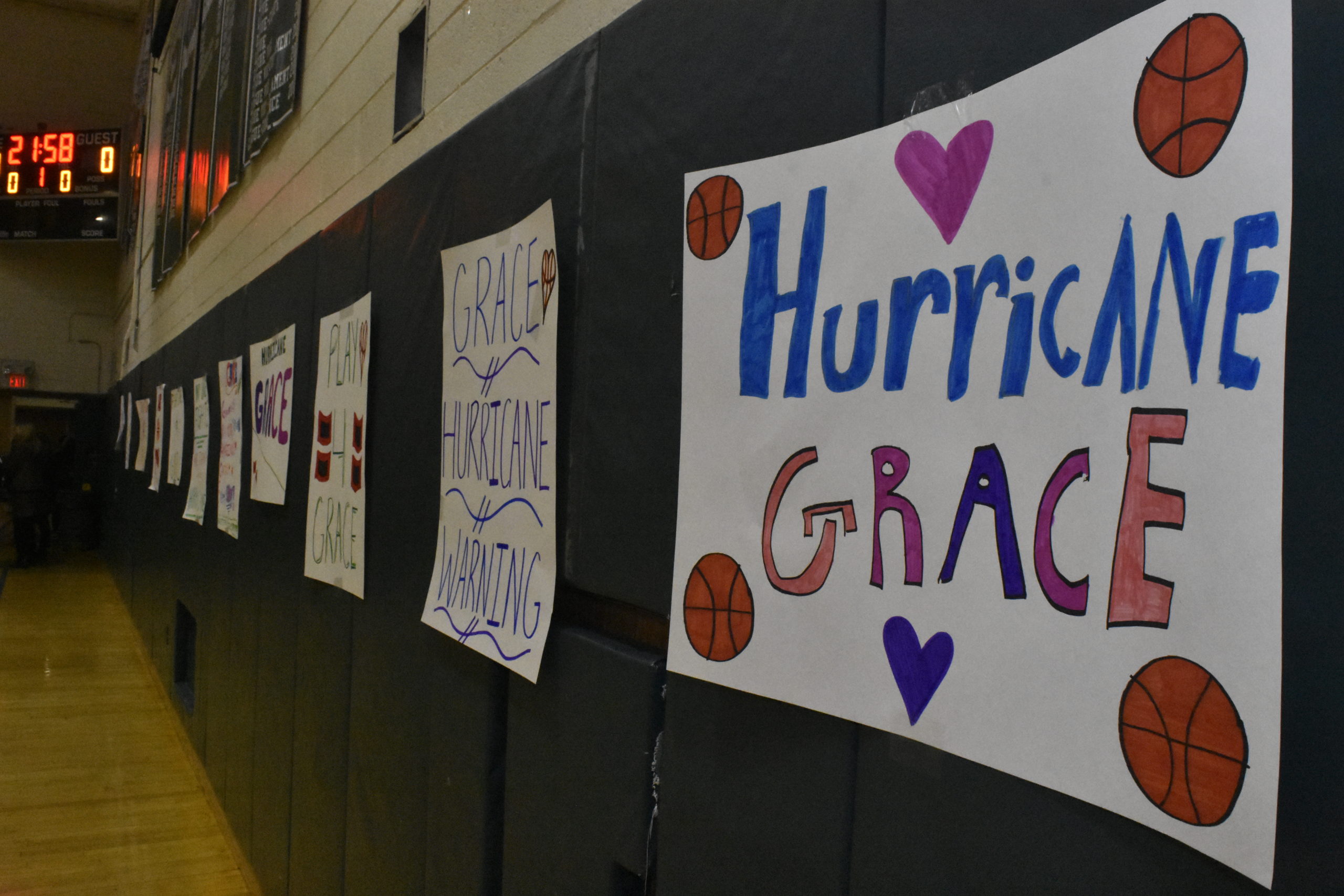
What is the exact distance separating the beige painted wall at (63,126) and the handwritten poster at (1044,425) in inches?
421

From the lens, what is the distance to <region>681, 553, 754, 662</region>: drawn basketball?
830 mm

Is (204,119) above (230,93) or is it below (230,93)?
above

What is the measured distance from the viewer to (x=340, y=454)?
6.31 feet

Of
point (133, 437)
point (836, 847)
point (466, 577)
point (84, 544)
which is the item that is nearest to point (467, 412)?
point (466, 577)

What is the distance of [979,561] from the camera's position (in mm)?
640

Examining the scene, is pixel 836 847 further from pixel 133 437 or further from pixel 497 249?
pixel 133 437

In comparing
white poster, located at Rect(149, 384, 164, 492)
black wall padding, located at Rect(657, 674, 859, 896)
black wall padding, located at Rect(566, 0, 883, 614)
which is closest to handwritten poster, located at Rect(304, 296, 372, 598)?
black wall padding, located at Rect(566, 0, 883, 614)

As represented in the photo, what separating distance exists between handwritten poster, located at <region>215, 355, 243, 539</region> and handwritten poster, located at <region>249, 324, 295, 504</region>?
199 mm

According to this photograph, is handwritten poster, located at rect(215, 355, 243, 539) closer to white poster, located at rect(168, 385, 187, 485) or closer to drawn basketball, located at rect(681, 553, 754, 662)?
white poster, located at rect(168, 385, 187, 485)

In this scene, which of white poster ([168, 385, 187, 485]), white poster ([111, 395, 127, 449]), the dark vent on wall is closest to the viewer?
the dark vent on wall

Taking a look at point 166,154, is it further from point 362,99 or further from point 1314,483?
point 1314,483

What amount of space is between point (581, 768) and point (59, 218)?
10641mm

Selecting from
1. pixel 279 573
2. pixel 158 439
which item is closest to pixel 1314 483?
pixel 279 573

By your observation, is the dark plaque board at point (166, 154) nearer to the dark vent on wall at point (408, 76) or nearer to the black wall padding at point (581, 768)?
the dark vent on wall at point (408, 76)
